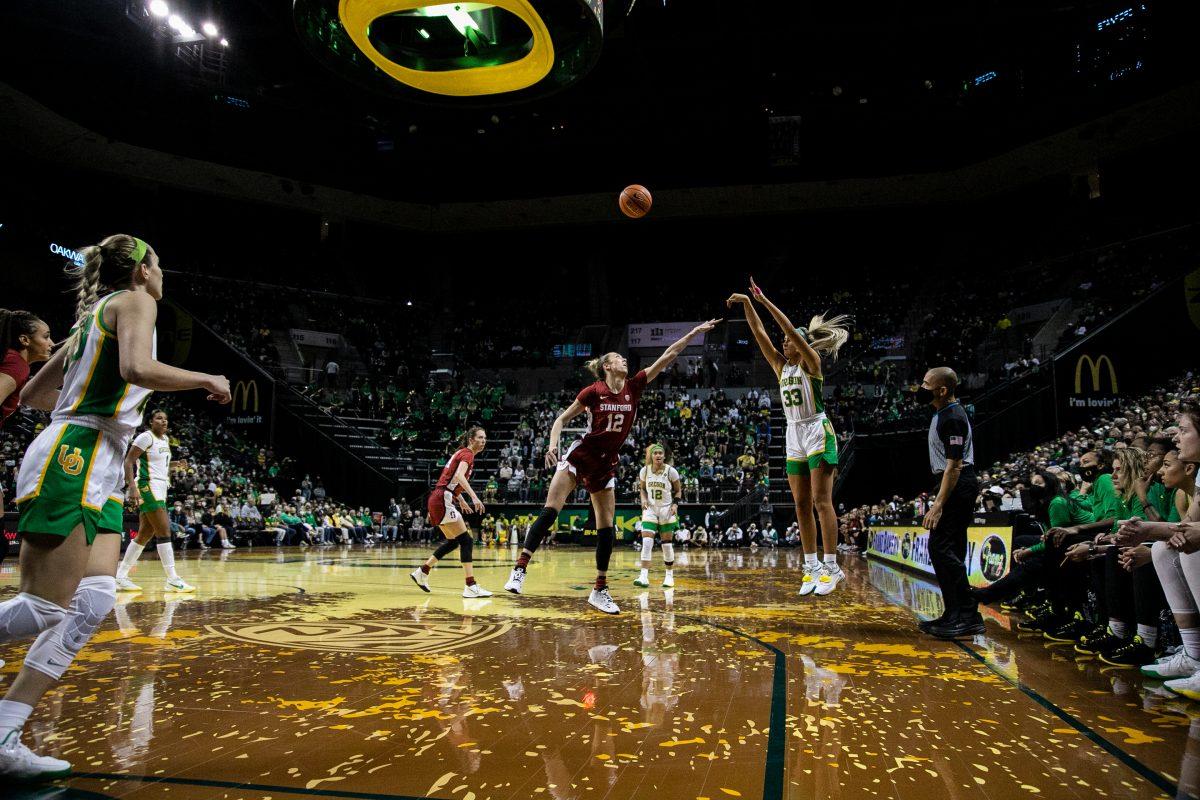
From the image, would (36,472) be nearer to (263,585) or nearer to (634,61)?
(263,585)

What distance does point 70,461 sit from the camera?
2.46 m

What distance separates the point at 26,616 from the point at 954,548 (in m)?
4.96

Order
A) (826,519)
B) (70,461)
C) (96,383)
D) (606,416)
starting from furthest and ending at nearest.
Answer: (826,519) < (606,416) < (96,383) < (70,461)

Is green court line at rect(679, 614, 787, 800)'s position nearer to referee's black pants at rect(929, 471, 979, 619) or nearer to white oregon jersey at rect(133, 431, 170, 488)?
referee's black pants at rect(929, 471, 979, 619)

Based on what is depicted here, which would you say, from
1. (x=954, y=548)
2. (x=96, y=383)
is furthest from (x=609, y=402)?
(x=96, y=383)

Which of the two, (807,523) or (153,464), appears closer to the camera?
(807,523)

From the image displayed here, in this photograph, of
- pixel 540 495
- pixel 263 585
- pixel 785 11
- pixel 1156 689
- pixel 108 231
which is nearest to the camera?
pixel 1156 689

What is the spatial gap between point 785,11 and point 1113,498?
17615 mm

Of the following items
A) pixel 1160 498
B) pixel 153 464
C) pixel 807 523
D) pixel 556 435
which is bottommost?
pixel 807 523

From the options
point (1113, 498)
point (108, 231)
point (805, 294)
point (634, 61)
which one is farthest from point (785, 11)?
point (108, 231)

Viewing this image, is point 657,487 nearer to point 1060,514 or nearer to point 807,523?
point 807,523

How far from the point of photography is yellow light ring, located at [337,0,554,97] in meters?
6.51

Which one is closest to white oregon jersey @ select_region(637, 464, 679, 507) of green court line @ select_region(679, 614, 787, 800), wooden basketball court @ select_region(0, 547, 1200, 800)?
wooden basketball court @ select_region(0, 547, 1200, 800)

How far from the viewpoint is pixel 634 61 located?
22266mm
